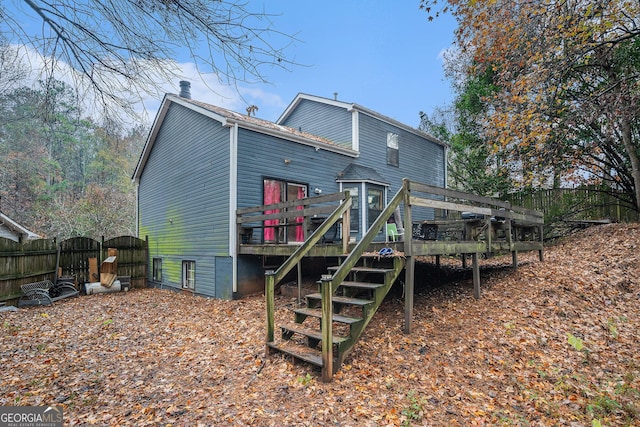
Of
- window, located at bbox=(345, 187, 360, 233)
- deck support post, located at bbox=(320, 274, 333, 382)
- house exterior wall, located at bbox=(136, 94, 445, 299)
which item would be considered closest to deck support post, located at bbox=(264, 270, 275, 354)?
deck support post, located at bbox=(320, 274, 333, 382)

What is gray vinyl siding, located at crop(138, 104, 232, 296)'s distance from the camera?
386 inches

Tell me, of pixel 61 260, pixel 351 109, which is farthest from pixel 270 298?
pixel 61 260

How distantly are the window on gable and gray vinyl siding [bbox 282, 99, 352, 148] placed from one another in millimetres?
2138

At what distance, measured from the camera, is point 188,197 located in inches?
456

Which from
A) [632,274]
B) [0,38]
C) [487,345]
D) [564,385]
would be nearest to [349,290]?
[487,345]

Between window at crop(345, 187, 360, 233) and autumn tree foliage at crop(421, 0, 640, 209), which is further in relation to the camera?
window at crop(345, 187, 360, 233)

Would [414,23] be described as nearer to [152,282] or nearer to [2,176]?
[152,282]

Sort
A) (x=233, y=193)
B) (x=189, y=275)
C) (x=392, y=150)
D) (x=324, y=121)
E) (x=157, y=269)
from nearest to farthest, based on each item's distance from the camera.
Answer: (x=233, y=193), (x=189, y=275), (x=157, y=269), (x=324, y=121), (x=392, y=150)

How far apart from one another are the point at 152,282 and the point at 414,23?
12.8 meters

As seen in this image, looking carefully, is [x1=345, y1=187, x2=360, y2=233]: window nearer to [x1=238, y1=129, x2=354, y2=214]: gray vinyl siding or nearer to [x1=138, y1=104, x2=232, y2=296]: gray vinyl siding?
[x1=238, y1=129, x2=354, y2=214]: gray vinyl siding
